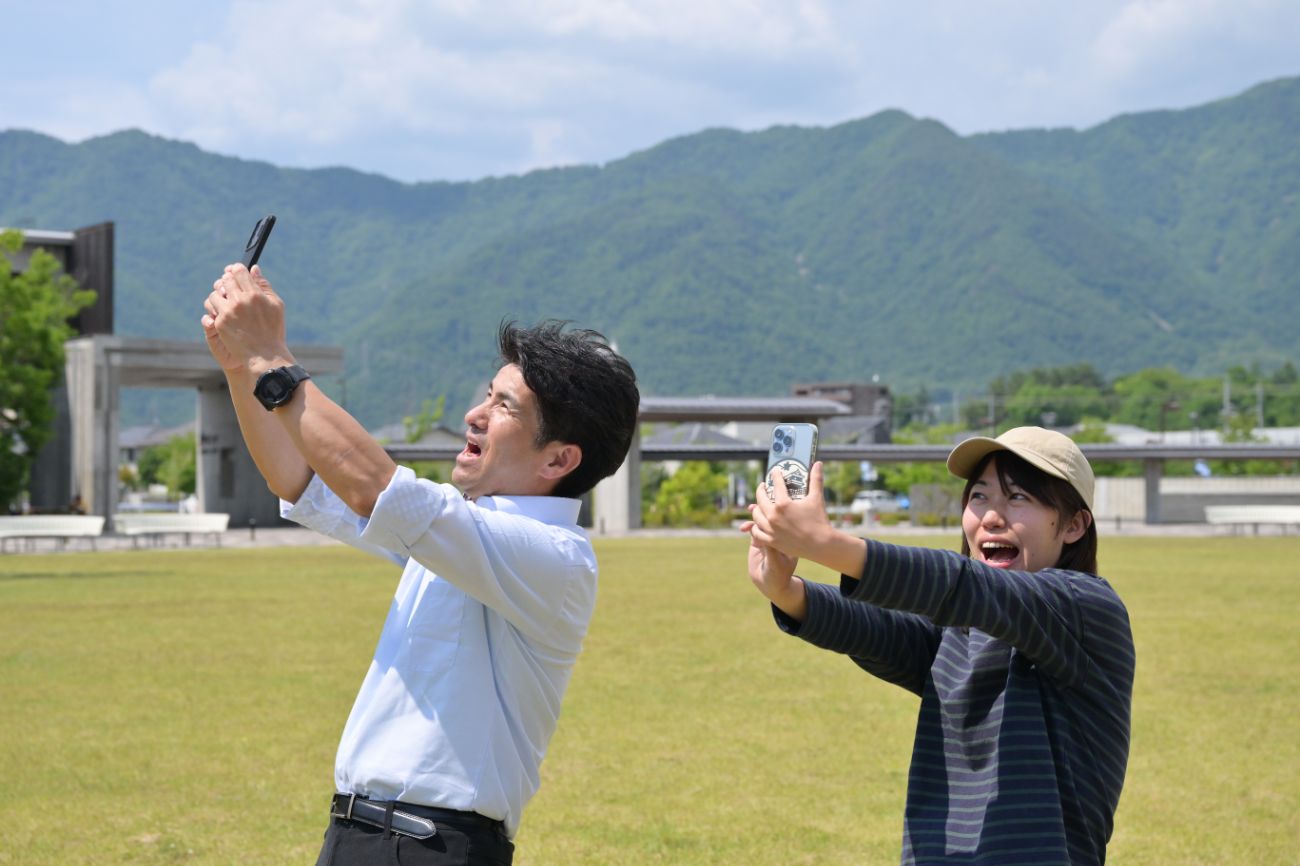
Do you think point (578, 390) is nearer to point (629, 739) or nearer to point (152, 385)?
point (629, 739)

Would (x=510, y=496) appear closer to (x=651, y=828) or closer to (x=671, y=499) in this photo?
(x=651, y=828)

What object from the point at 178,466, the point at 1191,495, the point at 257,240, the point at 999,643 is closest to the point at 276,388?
the point at 257,240

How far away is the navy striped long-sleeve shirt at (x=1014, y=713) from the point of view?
8.26 ft

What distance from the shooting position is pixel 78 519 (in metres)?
34.1

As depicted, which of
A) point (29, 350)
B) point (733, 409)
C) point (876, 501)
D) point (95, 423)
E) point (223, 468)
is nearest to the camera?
point (29, 350)

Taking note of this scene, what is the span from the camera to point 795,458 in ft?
7.52

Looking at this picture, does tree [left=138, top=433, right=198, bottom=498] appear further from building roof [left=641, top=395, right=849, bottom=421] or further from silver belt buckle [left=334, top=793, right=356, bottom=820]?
silver belt buckle [left=334, top=793, right=356, bottom=820]

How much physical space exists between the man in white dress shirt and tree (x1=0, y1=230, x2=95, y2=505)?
3522cm

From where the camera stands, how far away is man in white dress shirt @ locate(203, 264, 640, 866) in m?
2.47

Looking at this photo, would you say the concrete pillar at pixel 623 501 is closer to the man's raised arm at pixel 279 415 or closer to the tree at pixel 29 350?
the tree at pixel 29 350

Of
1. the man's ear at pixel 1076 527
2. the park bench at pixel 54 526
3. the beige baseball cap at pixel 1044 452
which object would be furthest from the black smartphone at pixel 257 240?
the park bench at pixel 54 526

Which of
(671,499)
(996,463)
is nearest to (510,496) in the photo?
(996,463)

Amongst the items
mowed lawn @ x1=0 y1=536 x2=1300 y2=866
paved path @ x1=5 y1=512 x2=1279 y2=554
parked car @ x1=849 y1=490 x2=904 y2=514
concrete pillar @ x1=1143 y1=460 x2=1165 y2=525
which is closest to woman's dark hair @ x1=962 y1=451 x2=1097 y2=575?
mowed lawn @ x1=0 y1=536 x2=1300 y2=866

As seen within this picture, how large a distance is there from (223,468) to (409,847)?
48698mm
